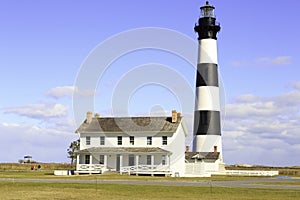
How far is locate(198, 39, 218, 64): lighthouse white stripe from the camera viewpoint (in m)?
64.4

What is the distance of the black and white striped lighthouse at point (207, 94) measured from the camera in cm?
6353

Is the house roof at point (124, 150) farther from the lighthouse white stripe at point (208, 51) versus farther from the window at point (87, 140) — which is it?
the lighthouse white stripe at point (208, 51)

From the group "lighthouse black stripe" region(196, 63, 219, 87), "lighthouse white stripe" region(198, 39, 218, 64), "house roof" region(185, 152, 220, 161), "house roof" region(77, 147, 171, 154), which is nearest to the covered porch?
"house roof" region(77, 147, 171, 154)

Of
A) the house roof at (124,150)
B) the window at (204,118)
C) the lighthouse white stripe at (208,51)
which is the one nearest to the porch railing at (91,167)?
the house roof at (124,150)

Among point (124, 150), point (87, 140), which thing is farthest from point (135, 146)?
point (87, 140)

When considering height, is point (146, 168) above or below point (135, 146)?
below

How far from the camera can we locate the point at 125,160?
203 feet

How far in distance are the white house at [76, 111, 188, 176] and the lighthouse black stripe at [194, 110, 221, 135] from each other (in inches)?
73.0

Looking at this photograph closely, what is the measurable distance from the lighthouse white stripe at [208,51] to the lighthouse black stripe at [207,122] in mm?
6170

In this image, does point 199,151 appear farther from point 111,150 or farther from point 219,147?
point 111,150

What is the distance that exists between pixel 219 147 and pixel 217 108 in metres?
5.23

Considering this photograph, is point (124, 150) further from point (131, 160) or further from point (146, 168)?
point (146, 168)

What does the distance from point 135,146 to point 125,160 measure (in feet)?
6.98

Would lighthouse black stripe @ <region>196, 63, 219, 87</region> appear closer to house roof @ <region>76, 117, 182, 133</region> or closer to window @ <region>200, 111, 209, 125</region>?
window @ <region>200, 111, 209, 125</region>
